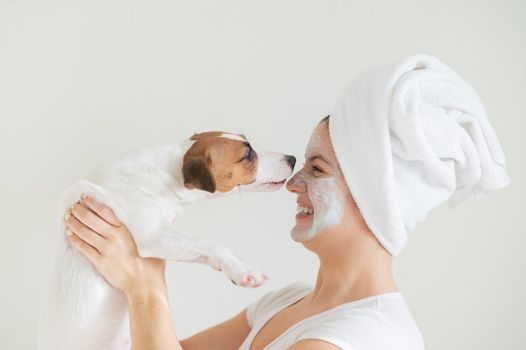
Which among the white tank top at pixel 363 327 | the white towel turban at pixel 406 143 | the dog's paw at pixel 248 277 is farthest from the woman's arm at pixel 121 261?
the white towel turban at pixel 406 143

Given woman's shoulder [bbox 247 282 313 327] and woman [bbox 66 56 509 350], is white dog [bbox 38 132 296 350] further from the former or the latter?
woman's shoulder [bbox 247 282 313 327]

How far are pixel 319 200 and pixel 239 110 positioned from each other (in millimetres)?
771

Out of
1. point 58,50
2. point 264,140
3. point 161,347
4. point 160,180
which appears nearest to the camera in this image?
point 161,347

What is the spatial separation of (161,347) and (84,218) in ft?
1.39

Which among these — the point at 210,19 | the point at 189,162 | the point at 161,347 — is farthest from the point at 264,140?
the point at 161,347

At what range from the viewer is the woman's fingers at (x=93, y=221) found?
1.66 meters

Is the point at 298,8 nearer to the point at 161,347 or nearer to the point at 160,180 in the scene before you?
the point at 160,180

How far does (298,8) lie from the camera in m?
2.40

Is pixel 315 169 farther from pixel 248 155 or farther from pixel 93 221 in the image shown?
pixel 93 221

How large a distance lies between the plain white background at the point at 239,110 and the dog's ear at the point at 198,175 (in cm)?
62

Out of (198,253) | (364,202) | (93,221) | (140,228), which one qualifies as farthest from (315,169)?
(93,221)

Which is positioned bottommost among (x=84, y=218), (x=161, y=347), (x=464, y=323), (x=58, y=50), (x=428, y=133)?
(x=464, y=323)

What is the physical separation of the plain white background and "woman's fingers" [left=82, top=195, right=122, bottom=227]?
622 millimetres

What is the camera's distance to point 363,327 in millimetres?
1461
